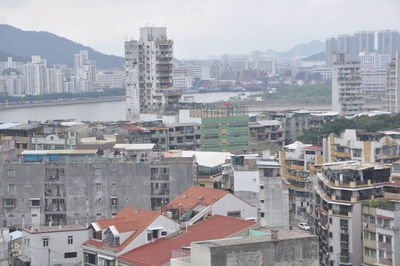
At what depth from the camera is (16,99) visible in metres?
72.7

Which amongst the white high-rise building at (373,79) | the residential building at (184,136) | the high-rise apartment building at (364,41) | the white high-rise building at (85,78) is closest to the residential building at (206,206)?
the residential building at (184,136)

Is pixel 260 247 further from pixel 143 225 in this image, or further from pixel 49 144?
pixel 49 144

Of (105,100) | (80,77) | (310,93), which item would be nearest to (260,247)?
(310,93)

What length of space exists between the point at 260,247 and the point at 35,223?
7.02m

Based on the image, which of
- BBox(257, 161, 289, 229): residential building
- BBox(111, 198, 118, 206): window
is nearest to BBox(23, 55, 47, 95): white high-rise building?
BBox(111, 198, 118, 206): window

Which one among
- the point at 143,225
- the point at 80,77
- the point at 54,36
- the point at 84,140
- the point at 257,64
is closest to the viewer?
the point at 143,225

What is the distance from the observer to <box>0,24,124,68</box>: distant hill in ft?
412

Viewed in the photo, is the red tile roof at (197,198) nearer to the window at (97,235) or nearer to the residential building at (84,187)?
the window at (97,235)

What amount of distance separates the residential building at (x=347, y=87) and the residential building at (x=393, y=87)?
1327mm

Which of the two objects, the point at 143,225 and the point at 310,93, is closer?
the point at 143,225

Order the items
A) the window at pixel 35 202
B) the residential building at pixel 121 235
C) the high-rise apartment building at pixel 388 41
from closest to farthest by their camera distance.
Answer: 1. the residential building at pixel 121 235
2. the window at pixel 35 202
3. the high-rise apartment building at pixel 388 41

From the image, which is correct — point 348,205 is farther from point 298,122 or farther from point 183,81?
point 183,81

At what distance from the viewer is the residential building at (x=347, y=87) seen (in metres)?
43.2

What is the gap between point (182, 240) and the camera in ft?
33.7
